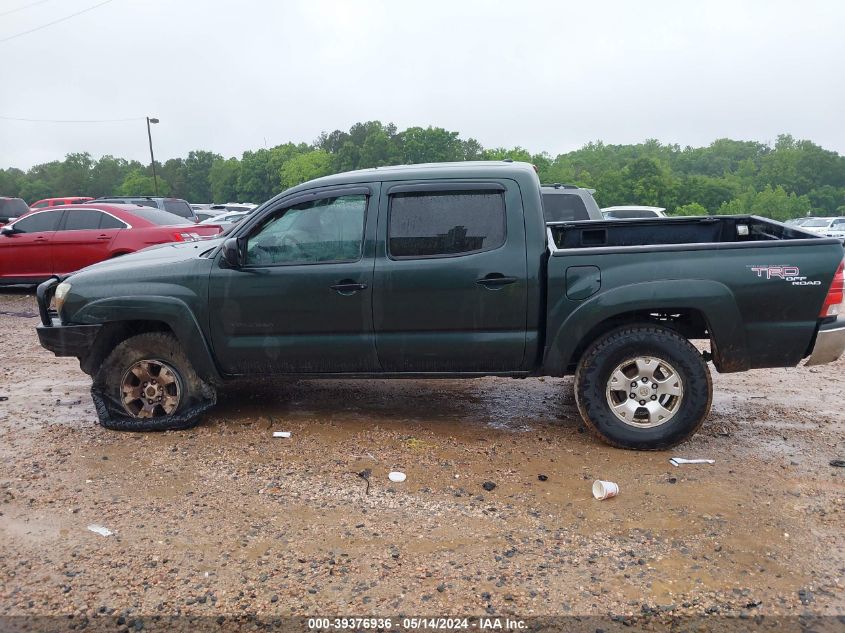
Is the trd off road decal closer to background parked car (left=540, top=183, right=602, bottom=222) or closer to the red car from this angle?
background parked car (left=540, top=183, right=602, bottom=222)

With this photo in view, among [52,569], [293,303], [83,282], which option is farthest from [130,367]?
[52,569]

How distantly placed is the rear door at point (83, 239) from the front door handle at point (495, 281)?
27.6 ft

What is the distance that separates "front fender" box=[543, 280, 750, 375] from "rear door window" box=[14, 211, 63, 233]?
398 inches

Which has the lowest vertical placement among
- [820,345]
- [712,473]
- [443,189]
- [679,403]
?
[712,473]

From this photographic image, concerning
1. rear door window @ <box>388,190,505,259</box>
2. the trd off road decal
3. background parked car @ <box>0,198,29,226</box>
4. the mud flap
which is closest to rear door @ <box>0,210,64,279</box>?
the mud flap

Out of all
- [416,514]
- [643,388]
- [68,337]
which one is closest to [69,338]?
[68,337]

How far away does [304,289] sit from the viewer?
4.79 meters

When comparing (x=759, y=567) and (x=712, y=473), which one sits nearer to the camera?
(x=759, y=567)

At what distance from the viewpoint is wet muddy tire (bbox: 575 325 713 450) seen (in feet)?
14.9

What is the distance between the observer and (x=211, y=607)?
302cm

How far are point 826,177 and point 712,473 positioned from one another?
A: 9726 cm

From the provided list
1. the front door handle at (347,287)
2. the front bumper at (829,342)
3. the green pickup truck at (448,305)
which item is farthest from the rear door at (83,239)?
the front bumper at (829,342)

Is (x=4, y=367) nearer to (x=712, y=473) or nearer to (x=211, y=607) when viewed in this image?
(x=211, y=607)

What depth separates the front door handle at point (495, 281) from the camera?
181 inches
